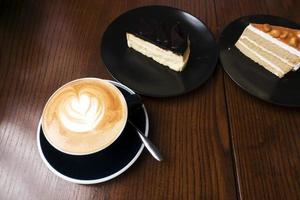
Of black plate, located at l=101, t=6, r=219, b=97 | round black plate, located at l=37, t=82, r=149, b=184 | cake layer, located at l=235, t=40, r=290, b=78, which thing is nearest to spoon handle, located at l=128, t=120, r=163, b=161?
round black plate, located at l=37, t=82, r=149, b=184

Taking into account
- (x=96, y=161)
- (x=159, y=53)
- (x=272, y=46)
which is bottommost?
(x=96, y=161)

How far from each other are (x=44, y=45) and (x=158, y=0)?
1.34 feet

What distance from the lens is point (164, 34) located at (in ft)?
2.48

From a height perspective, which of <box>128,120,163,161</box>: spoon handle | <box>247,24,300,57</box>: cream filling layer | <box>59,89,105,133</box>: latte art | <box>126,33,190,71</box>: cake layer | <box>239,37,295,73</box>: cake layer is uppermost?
<box>247,24,300,57</box>: cream filling layer

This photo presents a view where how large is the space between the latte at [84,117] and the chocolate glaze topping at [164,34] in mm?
212

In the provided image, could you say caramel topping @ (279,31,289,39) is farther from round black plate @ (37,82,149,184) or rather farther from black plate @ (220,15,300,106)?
round black plate @ (37,82,149,184)

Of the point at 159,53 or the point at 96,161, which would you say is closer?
the point at 96,161

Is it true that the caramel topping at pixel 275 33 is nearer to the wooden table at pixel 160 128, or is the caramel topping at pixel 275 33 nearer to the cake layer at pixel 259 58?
the cake layer at pixel 259 58

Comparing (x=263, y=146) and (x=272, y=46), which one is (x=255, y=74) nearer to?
(x=272, y=46)

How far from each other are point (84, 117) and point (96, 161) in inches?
3.9

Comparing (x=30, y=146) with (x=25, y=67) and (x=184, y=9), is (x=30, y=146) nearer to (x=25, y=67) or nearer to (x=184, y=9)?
(x=25, y=67)

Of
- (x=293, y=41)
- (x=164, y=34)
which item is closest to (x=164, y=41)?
(x=164, y=34)

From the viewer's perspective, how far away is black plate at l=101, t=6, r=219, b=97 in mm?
724

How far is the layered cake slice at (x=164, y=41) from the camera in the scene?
0.74 meters
